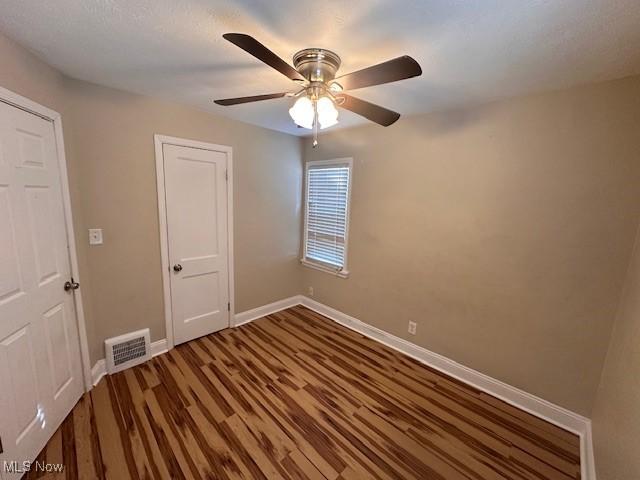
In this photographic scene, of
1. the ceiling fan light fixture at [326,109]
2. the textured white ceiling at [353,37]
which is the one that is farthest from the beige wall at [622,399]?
the ceiling fan light fixture at [326,109]

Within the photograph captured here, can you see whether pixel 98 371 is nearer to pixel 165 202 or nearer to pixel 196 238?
pixel 196 238

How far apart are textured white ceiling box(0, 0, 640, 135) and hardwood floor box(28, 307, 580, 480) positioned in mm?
2396

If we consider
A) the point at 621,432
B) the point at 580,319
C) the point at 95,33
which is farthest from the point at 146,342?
the point at 580,319

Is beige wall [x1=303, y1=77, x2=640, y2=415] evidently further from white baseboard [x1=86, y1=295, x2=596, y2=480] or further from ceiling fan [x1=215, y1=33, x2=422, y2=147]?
ceiling fan [x1=215, y1=33, x2=422, y2=147]

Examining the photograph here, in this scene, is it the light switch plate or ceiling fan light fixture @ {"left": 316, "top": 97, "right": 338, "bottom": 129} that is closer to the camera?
ceiling fan light fixture @ {"left": 316, "top": 97, "right": 338, "bottom": 129}

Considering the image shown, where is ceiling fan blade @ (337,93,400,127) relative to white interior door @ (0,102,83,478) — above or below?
above

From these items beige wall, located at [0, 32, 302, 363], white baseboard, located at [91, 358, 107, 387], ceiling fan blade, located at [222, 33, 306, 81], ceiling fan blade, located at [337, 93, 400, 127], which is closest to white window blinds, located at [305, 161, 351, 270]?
beige wall, located at [0, 32, 302, 363]

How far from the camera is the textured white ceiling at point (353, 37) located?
1.08m

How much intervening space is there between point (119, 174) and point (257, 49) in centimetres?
185

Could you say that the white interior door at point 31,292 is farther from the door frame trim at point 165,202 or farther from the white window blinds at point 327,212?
the white window blinds at point 327,212

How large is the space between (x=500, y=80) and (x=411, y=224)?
129 centimetres

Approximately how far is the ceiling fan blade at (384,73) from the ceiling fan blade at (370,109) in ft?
0.41

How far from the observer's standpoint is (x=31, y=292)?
1508mm

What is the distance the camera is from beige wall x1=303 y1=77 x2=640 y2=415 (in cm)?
165
